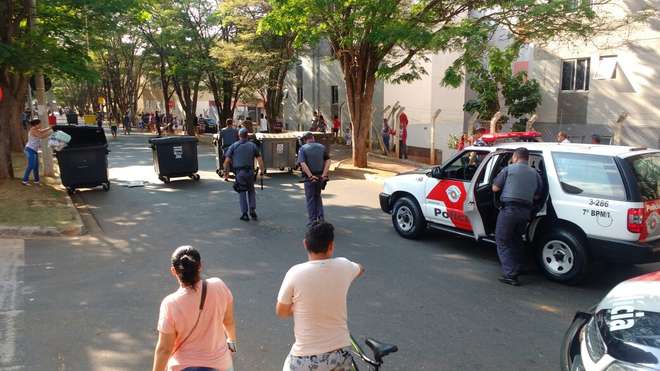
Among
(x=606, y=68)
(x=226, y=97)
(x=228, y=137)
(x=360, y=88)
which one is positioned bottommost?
(x=228, y=137)

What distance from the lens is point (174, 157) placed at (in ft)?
47.5

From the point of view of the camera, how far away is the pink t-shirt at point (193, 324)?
9.41ft

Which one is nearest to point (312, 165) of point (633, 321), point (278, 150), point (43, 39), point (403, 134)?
point (633, 321)

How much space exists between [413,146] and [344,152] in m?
3.24

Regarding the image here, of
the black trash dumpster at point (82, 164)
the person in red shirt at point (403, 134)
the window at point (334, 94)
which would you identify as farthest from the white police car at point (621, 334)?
the window at point (334, 94)

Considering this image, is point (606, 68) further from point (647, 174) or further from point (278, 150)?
point (647, 174)

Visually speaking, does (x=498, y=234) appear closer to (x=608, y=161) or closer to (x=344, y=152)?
(x=608, y=161)

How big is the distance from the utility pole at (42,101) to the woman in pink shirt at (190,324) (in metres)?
12.1

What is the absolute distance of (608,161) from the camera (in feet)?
19.8

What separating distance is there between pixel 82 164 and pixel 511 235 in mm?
10463

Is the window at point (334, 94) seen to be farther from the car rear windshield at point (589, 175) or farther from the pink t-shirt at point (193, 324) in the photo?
the pink t-shirt at point (193, 324)

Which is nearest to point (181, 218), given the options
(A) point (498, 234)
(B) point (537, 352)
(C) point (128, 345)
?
(C) point (128, 345)

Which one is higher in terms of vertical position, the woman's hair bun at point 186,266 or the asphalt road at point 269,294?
the woman's hair bun at point 186,266

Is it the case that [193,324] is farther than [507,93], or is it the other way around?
[507,93]
